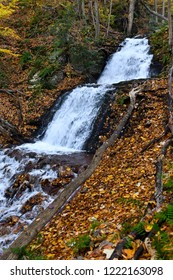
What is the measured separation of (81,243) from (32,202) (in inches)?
131

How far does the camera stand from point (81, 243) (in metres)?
4.45

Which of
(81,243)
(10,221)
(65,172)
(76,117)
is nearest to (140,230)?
(81,243)

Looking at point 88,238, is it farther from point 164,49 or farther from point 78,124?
point 164,49

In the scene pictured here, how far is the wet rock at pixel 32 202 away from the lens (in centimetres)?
731

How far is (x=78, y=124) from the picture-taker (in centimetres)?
1188

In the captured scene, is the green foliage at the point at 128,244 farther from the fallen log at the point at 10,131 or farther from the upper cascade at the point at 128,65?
the upper cascade at the point at 128,65

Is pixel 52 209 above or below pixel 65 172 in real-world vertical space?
below

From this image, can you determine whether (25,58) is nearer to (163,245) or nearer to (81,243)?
(81,243)

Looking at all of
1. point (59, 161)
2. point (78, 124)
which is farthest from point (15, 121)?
point (59, 161)

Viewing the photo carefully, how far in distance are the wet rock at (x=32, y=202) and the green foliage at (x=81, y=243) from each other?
2830mm

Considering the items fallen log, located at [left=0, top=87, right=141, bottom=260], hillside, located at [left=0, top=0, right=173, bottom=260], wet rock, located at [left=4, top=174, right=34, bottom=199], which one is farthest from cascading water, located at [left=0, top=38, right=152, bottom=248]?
fallen log, located at [left=0, top=87, right=141, bottom=260]

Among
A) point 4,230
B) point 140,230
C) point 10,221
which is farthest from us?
point 10,221

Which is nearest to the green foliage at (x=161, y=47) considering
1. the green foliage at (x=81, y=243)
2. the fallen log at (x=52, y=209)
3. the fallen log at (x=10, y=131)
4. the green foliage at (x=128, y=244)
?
the fallen log at (x=52, y=209)

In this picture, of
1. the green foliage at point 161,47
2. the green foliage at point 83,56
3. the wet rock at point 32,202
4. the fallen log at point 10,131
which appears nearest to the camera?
the wet rock at point 32,202
